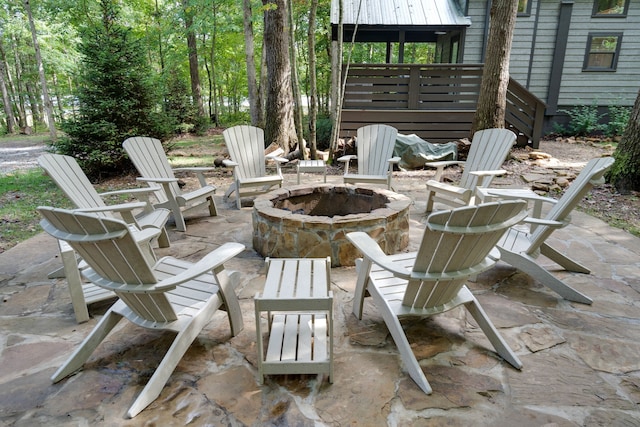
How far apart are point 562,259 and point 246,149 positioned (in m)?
3.65

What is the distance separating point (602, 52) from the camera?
10.3 meters

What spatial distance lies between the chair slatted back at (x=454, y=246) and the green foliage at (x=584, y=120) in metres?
10.4

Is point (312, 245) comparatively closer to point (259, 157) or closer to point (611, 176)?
point (259, 157)

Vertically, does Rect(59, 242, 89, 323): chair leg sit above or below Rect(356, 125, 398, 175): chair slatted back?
below

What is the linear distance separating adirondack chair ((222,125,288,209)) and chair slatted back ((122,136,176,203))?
695mm

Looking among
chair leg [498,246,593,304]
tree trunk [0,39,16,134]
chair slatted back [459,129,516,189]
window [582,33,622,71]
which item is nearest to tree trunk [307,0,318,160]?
chair slatted back [459,129,516,189]

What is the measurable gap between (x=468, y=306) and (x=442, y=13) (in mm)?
9857

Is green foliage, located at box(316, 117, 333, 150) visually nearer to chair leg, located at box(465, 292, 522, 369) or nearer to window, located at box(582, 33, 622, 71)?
chair leg, located at box(465, 292, 522, 369)

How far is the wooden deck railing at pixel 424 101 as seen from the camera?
27.2 ft

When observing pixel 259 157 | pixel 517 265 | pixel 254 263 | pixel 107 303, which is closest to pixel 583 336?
pixel 517 265

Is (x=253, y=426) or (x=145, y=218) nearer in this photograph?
(x=253, y=426)

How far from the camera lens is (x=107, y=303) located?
262 cm

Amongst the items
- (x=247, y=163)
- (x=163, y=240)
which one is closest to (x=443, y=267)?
(x=163, y=240)

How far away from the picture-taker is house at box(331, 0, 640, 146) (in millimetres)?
9977
